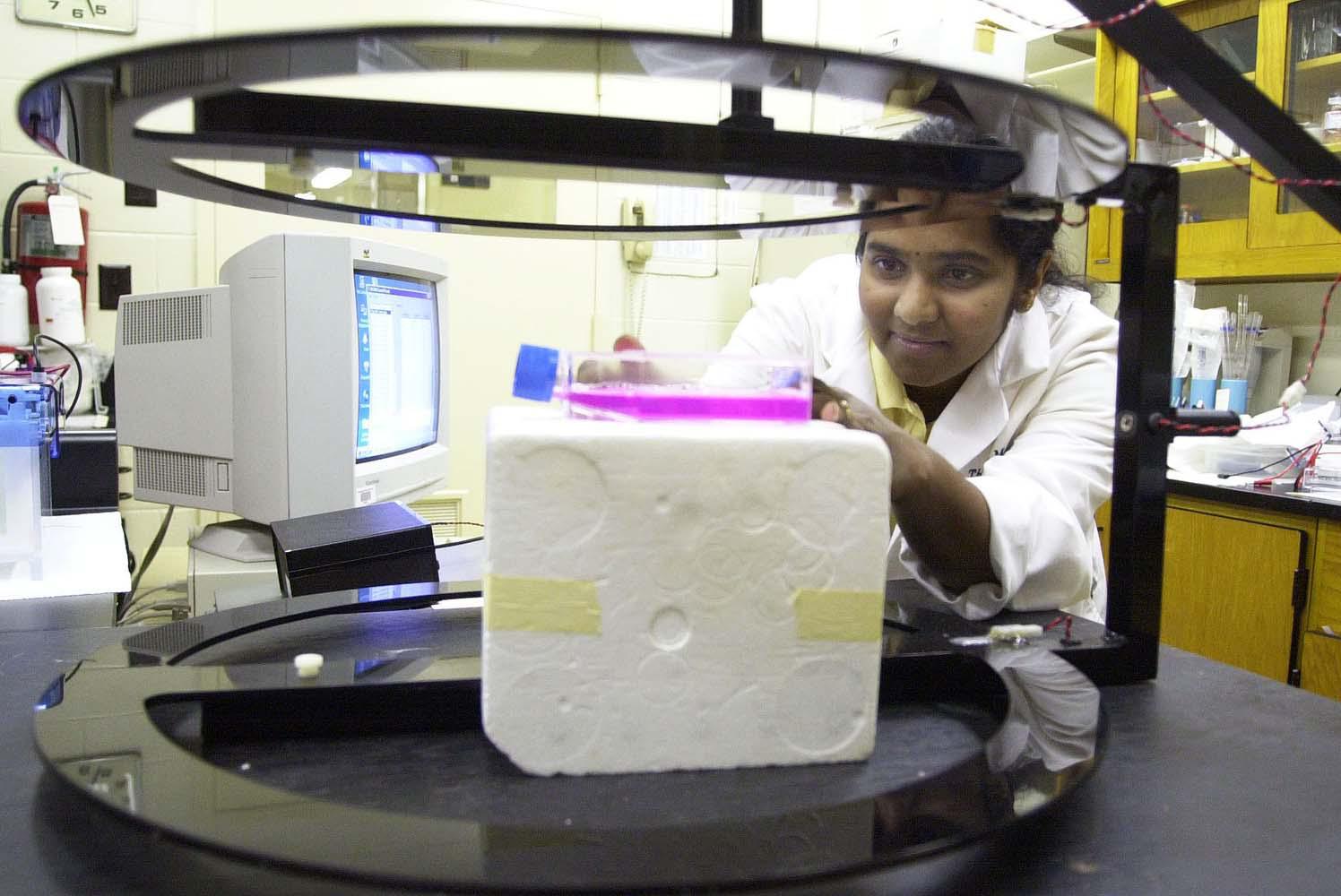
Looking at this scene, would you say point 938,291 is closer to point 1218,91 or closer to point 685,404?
point 1218,91

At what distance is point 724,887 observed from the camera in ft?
1.04

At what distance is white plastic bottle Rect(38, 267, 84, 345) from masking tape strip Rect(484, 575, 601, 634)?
7.66ft

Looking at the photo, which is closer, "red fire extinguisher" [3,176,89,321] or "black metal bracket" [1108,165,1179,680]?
"black metal bracket" [1108,165,1179,680]

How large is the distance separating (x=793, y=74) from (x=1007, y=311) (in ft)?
2.73

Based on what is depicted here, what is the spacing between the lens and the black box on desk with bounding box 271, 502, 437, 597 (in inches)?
35.5

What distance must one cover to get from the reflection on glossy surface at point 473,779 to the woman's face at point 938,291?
20.7 inches

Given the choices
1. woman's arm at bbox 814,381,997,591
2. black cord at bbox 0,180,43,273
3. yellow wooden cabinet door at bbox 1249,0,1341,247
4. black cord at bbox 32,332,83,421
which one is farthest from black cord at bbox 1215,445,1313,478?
black cord at bbox 0,180,43,273

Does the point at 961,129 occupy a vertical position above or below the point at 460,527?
above

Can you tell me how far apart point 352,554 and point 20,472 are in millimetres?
571

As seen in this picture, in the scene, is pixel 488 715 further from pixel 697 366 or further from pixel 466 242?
pixel 466 242

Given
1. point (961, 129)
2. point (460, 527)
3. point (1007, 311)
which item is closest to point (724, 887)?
point (961, 129)

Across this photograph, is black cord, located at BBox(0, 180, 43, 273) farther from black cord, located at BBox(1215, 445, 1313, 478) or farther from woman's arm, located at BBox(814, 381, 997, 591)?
black cord, located at BBox(1215, 445, 1313, 478)

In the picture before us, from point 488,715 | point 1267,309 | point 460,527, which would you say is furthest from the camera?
point 460,527

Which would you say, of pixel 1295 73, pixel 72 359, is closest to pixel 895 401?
pixel 1295 73
